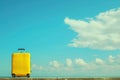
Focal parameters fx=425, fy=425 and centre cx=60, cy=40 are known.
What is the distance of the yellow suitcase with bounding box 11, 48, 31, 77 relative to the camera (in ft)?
99.8

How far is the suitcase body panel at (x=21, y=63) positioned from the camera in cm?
3041

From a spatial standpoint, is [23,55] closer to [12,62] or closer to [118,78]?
[12,62]

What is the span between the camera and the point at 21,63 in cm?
3048

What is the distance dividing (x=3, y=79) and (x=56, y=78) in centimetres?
354

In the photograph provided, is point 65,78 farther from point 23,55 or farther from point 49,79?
point 23,55

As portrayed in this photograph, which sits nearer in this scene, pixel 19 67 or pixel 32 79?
pixel 32 79

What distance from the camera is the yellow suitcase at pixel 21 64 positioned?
1197 inches

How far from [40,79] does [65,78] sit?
1.68m

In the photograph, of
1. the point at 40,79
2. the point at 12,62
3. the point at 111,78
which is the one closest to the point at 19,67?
the point at 12,62

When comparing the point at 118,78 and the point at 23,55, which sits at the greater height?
the point at 23,55

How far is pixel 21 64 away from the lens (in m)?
30.5

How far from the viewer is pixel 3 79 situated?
28375 millimetres

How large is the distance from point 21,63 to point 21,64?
0.07m

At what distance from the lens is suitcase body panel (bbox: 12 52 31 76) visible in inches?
1197
